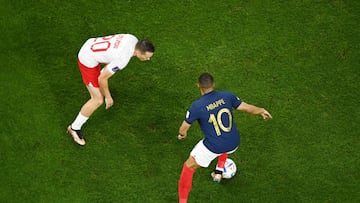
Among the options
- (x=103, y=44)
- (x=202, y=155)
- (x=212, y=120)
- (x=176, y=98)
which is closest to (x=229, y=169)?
(x=202, y=155)

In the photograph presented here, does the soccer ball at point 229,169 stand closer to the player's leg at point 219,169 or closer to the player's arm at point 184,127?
Result: the player's leg at point 219,169

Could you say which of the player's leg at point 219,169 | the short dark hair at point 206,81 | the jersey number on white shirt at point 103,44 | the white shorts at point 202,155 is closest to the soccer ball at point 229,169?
the player's leg at point 219,169

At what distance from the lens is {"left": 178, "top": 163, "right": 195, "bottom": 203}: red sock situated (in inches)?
266

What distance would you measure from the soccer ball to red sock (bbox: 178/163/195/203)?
24.2 inches

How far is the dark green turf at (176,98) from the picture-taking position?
285 inches

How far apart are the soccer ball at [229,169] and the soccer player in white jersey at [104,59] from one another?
65.5 inches

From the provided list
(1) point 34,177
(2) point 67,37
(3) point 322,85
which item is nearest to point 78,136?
(1) point 34,177

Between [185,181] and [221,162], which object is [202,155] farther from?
[221,162]

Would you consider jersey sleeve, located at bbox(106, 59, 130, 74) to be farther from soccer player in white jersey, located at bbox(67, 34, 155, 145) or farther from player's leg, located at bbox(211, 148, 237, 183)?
player's leg, located at bbox(211, 148, 237, 183)

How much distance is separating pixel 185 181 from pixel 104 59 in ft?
5.81

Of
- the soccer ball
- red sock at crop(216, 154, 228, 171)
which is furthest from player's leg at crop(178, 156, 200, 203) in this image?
Result: the soccer ball

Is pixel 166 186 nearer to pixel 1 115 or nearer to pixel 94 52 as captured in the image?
pixel 94 52

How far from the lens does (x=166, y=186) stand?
23.7 feet

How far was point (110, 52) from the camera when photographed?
675 centimetres
